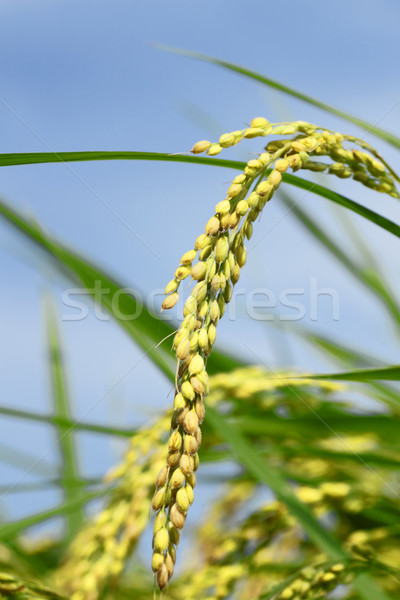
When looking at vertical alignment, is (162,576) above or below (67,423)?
below

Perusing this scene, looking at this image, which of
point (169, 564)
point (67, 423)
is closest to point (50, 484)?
point (67, 423)

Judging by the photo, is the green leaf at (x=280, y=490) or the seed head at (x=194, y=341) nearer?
the seed head at (x=194, y=341)

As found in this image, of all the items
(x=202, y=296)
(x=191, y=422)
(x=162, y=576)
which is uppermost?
(x=202, y=296)

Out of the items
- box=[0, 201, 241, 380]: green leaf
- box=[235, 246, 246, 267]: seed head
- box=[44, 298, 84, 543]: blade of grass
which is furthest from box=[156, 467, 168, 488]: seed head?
box=[44, 298, 84, 543]: blade of grass

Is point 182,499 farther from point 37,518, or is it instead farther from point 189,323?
point 37,518

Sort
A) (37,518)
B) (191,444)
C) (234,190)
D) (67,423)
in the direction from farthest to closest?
(67,423), (37,518), (234,190), (191,444)

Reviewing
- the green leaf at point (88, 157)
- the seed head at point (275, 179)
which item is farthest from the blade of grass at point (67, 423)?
the seed head at point (275, 179)

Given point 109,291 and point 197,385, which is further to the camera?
point 109,291

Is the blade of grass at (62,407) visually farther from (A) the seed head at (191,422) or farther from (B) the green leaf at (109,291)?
(A) the seed head at (191,422)

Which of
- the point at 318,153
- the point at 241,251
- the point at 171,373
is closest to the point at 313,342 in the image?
the point at 171,373
